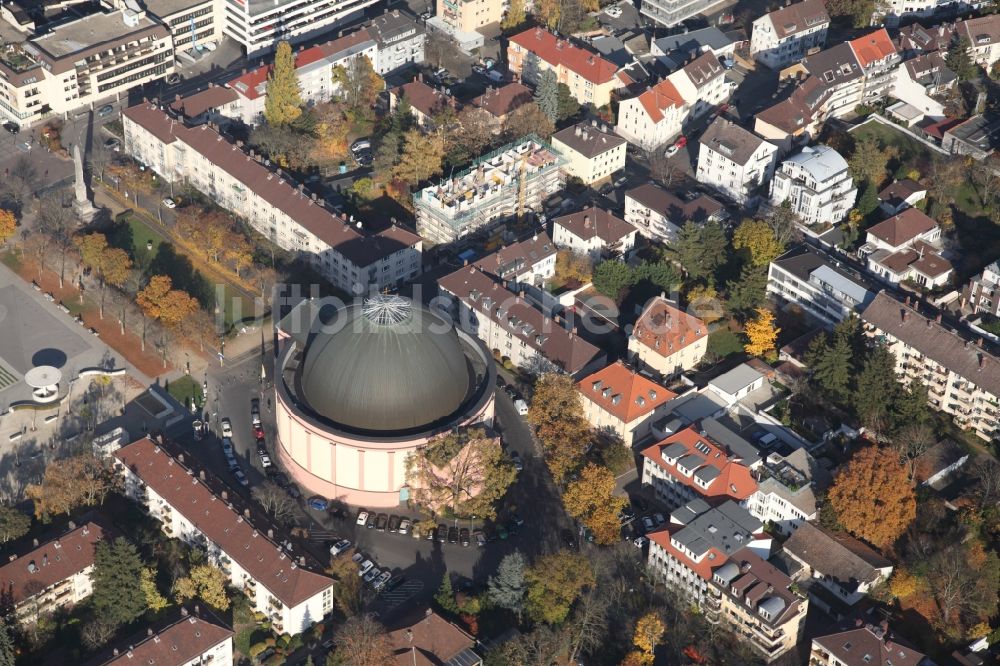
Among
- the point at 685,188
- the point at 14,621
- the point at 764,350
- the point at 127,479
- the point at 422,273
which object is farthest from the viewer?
the point at 685,188

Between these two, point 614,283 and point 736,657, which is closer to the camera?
point 736,657

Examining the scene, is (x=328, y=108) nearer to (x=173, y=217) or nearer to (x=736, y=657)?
(x=173, y=217)

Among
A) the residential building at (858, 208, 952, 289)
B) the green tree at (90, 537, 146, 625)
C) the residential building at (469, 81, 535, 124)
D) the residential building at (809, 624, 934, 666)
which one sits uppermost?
the residential building at (469, 81, 535, 124)

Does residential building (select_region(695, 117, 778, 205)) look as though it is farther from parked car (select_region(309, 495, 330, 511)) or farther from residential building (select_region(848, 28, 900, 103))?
parked car (select_region(309, 495, 330, 511))

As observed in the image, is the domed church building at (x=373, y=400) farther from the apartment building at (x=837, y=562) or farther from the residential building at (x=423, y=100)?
the residential building at (x=423, y=100)

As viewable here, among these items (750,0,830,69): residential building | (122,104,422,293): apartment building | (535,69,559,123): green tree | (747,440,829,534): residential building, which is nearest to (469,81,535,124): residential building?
(535,69,559,123): green tree

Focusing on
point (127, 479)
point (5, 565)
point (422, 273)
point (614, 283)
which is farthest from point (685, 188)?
point (5, 565)
